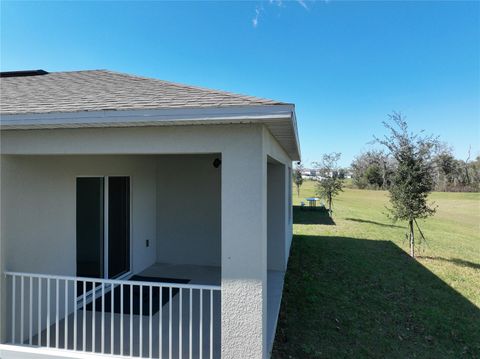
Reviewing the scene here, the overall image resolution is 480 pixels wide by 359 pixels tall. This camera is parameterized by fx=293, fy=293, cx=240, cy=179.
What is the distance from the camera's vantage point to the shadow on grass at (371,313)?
4.45 meters

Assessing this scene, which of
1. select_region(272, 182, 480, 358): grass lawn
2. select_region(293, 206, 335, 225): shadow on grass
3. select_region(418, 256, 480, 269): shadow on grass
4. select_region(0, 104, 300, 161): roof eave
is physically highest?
select_region(0, 104, 300, 161): roof eave

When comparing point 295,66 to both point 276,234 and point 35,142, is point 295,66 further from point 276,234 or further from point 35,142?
point 35,142

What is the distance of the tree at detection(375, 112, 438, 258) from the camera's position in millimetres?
10484

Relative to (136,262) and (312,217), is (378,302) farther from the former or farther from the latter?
(312,217)

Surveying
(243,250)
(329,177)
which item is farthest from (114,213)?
(329,177)

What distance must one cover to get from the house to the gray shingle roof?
30 mm

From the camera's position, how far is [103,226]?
5.90m

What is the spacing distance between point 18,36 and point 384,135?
11807 mm

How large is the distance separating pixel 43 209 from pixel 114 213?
1777 mm

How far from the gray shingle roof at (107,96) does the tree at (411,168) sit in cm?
910

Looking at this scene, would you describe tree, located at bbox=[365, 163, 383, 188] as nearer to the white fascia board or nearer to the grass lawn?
the grass lawn

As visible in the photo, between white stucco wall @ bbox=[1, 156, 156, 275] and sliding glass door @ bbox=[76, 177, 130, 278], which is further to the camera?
sliding glass door @ bbox=[76, 177, 130, 278]

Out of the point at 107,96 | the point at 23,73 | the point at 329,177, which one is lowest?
the point at 329,177

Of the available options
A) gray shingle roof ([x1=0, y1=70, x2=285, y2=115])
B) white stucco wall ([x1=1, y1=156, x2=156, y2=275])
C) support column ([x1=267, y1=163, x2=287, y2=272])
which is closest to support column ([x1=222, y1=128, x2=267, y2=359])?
gray shingle roof ([x1=0, y1=70, x2=285, y2=115])
